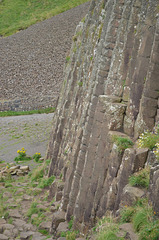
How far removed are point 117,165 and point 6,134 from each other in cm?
2123

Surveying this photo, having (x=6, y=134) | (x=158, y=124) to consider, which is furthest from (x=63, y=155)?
(x=6, y=134)

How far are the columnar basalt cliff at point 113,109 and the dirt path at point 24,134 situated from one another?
1070 centimetres

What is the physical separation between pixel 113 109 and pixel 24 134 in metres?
19.5

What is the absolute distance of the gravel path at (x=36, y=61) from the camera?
4531cm

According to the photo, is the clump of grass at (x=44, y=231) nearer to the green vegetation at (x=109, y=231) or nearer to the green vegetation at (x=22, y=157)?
the green vegetation at (x=109, y=231)

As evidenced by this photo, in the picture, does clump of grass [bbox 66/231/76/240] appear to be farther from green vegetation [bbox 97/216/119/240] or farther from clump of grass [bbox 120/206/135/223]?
clump of grass [bbox 120/206/135/223]

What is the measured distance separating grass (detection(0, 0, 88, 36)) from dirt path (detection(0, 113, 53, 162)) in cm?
4386

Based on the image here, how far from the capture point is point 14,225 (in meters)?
14.1

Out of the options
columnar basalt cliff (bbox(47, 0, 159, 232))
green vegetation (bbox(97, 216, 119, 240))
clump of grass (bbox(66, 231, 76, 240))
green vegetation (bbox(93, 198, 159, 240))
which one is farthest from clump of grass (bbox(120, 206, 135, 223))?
clump of grass (bbox(66, 231, 76, 240))

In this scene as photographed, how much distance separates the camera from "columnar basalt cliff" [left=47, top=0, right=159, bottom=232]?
10.3 metres

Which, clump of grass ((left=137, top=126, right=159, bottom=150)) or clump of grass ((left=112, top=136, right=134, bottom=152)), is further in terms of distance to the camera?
clump of grass ((left=112, top=136, right=134, bottom=152))

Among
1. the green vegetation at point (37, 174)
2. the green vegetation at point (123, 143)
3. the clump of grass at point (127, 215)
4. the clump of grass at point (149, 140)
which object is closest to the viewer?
the clump of grass at point (127, 215)

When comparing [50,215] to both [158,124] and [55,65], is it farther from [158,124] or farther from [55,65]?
[55,65]

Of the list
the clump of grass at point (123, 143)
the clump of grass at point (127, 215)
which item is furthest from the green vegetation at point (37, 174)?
the clump of grass at point (127, 215)
